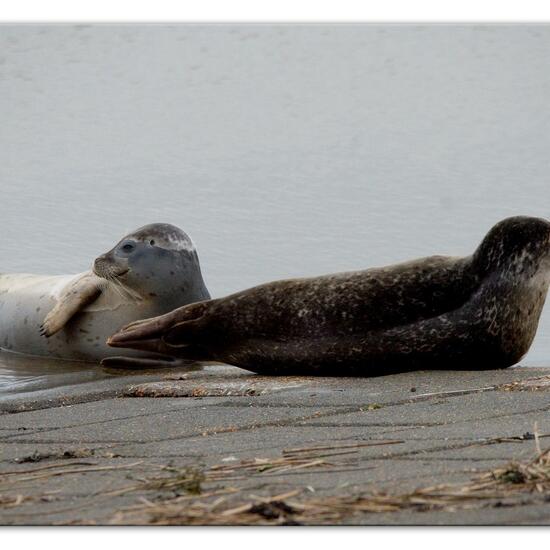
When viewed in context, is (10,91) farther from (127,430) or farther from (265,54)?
(127,430)

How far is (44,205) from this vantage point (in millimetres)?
8641

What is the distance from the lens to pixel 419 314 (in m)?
5.13

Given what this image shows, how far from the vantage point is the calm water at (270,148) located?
640 cm

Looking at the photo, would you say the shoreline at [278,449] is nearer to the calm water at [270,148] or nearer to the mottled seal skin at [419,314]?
the mottled seal skin at [419,314]

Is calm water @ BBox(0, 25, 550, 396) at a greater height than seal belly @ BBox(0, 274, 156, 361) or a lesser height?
greater

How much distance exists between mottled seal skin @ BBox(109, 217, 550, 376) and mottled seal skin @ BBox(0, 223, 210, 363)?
1.75 meters

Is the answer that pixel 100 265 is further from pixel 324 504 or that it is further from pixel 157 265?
pixel 324 504

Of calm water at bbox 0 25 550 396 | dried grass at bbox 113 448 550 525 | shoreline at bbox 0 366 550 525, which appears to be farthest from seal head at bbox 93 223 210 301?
dried grass at bbox 113 448 550 525

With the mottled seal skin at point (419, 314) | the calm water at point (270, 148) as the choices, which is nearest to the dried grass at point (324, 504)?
the mottled seal skin at point (419, 314)

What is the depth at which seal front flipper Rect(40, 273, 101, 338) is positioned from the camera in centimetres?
712

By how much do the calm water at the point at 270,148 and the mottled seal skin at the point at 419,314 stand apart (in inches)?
40.4

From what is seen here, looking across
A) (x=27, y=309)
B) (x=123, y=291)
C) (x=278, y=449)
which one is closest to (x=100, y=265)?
(x=123, y=291)

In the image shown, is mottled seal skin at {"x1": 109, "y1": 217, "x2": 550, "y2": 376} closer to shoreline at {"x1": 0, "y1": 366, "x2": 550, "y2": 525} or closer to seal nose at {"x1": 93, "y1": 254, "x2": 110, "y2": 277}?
shoreline at {"x1": 0, "y1": 366, "x2": 550, "y2": 525}

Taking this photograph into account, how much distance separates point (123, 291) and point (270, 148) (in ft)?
5.24
